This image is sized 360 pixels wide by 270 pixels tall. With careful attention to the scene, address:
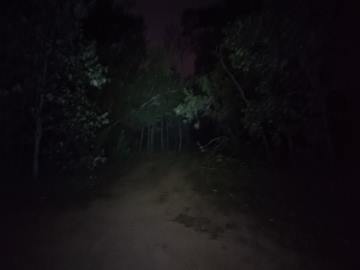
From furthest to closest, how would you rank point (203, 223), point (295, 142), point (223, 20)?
point (223, 20) → point (295, 142) → point (203, 223)

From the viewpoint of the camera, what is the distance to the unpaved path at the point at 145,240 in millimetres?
4312

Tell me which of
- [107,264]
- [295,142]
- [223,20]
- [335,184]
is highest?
[223,20]

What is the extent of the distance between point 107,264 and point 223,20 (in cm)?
1137

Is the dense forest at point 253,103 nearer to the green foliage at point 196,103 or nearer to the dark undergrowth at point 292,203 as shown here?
the dark undergrowth at point 292,203

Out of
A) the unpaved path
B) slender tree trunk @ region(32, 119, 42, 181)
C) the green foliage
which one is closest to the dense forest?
slender tree trunk @ region(32, 119, 42, 181)

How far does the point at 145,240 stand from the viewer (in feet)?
16.6

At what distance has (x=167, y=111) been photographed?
2047 centimetres

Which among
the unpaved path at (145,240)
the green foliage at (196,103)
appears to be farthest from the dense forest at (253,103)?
the green foliage at (196,103)

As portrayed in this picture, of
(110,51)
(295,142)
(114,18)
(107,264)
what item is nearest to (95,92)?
(110,51)

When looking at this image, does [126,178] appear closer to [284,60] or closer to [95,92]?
[95,92]

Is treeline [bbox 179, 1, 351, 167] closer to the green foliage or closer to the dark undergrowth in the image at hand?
the dark undergrowth

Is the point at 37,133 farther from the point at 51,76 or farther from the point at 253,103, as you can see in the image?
the point at 253,103

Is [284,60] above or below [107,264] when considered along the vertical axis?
above

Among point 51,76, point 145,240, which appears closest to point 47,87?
point 51,76
